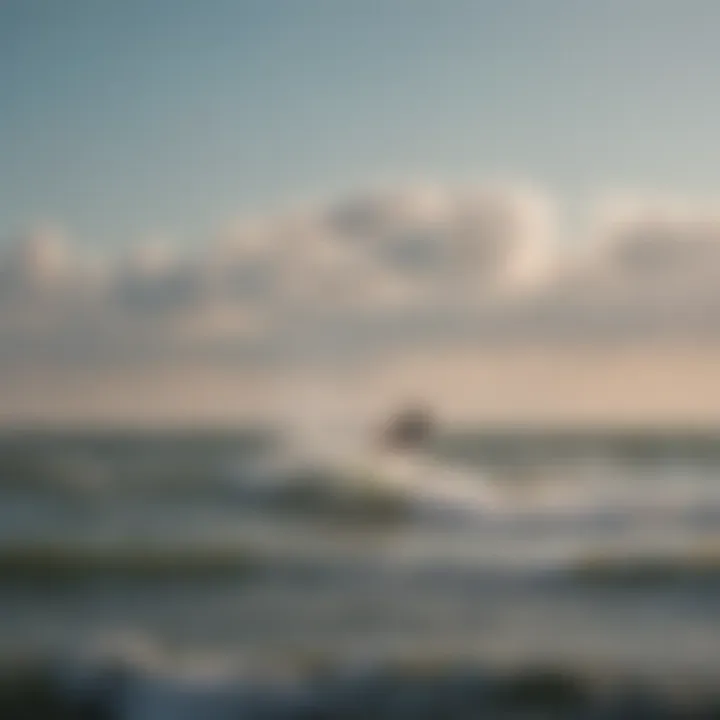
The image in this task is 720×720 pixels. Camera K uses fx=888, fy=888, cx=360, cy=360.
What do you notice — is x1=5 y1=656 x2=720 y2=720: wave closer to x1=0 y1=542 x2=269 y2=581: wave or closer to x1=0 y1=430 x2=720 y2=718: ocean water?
x1=0 y1=430 x2=720 y2=718: ocean water

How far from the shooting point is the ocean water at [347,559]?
420 centimetres

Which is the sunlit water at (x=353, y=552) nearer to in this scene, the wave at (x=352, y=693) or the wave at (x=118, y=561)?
the wave at (x=118, y=561)

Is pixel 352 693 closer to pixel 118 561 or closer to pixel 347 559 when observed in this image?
pixel 347 559

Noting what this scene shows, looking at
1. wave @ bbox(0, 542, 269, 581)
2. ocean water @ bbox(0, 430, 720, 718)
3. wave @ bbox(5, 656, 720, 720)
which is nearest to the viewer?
wave @ bbox(5, 656, 720, 720)

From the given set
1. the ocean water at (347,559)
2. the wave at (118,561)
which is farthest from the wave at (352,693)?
the wave at (118,561)

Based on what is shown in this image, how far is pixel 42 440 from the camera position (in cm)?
891

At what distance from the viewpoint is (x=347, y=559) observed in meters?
5.46

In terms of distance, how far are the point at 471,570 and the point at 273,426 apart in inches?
70.6

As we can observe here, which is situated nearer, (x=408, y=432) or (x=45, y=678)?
(x=45, y=678)

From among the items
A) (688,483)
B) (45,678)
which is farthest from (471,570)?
(688,483)

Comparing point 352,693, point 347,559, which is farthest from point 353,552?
point 352,693

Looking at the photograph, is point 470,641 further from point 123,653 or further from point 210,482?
point 210,482

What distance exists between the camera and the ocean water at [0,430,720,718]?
4.20 m

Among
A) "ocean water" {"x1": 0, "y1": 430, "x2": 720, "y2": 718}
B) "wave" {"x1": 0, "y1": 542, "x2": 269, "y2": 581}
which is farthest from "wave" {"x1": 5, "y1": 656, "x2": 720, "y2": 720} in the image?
"wave" {"x1": 0, "y1": 542, "x2": 269, "y2": 581}
